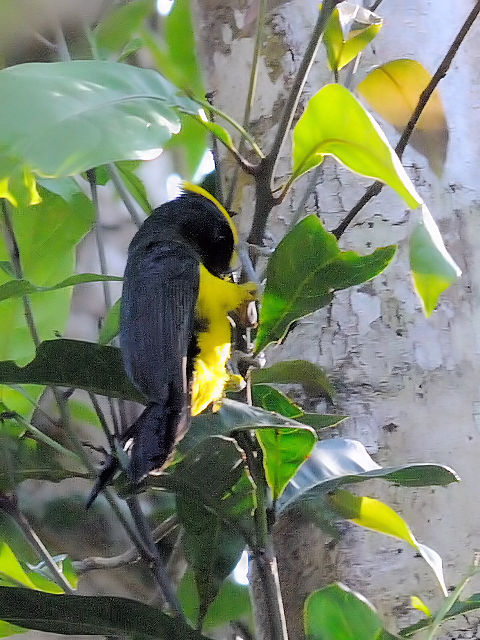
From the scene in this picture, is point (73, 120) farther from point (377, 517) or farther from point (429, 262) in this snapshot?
point (377, 517)

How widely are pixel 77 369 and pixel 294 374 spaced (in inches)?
8.3

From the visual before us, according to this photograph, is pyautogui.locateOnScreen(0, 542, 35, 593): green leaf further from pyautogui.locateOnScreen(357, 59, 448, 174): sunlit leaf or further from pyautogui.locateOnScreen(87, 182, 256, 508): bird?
pyautogui.locateOnScreen(357, 59, 448, 174): sunlit leaf

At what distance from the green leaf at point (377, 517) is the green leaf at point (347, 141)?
285 millimetres

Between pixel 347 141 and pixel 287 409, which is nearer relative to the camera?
pixel 347 141

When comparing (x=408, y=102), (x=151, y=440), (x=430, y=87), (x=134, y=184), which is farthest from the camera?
(x=134, y=184)

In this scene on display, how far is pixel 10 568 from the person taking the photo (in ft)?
2.56

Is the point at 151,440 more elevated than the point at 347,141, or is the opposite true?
the point at 347,141

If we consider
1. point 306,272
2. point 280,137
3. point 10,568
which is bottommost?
point 10,568

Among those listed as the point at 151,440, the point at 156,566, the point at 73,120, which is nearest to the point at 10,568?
the point at 156,566

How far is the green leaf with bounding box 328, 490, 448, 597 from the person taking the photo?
0.62 metres

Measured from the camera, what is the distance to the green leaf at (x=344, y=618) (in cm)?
59

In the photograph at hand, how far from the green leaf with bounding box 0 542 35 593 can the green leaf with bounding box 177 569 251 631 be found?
0.86 feet

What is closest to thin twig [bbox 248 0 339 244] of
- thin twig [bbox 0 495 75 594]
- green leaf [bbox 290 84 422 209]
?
green leaf [bbox 290 84 422 209]

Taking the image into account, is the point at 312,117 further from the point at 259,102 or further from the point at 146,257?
the point at 259,102
